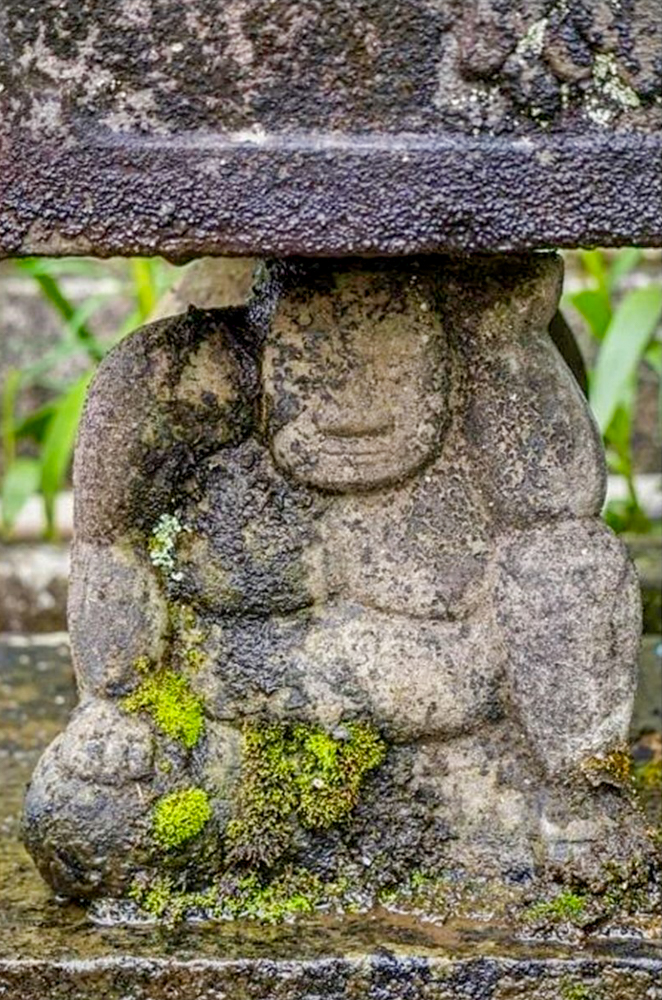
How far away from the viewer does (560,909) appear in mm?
2270

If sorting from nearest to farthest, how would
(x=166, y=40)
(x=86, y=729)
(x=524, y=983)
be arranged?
(x=166, y=40) < (x=524, y=983) < (x=86, y=729)

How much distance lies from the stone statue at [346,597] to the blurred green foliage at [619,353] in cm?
99

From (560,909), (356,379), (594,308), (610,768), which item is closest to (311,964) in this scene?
(560,909)

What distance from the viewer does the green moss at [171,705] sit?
2.33 meters

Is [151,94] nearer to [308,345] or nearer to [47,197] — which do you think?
[47,197]

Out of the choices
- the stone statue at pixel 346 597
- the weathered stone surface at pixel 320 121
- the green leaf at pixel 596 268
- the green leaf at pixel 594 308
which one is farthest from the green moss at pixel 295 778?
the green leaf at pixel 596 268

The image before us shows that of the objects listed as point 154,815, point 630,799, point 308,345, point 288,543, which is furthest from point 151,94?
point 630,799

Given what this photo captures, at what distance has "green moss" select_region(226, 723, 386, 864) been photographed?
2334 millimetres

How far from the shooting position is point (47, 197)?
78.1 inches

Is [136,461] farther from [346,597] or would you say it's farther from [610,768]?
[610,768]

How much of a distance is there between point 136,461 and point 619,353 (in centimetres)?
151

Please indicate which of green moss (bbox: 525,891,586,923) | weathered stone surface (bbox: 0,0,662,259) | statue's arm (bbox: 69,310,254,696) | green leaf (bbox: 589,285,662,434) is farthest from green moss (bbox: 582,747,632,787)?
green leaf (bbox: 589,285,662,434)

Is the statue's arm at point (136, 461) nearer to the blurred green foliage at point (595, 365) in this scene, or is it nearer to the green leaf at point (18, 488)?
the blurred green foliage at point (595, 365)

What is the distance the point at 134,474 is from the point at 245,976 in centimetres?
56
